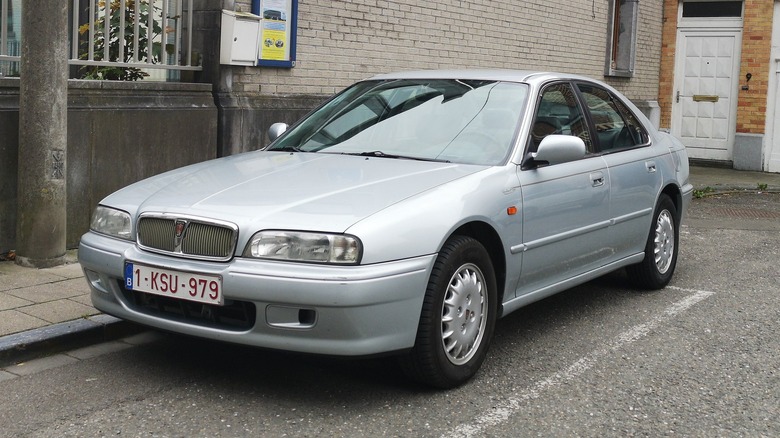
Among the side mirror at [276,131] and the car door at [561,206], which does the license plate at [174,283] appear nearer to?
the car door at [561,206]

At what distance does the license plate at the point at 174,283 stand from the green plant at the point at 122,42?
3.86m

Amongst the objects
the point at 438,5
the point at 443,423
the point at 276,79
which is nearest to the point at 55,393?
the point at 443,423

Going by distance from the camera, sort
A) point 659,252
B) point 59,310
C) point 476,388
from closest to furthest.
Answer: point 476,388, point 59,310, point 659,252

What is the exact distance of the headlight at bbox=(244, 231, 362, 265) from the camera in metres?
4.09

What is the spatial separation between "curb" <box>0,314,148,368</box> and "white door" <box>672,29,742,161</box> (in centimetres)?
1361

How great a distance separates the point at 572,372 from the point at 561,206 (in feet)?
3.06

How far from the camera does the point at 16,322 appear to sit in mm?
5367

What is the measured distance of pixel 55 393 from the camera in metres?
4.53

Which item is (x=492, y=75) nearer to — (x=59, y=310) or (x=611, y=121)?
(x=611, y=121)

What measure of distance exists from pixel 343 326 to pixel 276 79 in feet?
19.4

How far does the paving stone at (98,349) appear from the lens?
5.17 meters

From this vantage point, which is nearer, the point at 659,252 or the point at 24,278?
the point at 24,278

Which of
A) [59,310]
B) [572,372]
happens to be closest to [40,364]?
[59,310]

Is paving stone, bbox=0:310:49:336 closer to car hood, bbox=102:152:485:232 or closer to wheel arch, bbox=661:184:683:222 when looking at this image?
car hood, bbox=102:152:485:232
